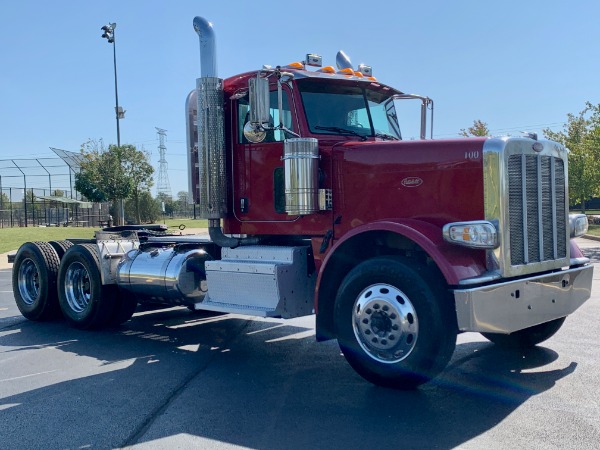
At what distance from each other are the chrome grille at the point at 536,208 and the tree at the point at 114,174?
31392 millimetres

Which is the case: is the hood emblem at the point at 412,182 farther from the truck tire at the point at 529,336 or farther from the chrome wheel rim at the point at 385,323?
the truck tire at the point at 529,336

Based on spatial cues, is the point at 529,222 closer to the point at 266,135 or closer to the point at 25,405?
the point at 266,135

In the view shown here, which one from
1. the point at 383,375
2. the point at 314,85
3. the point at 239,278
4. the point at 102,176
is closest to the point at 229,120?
→ the point at 314,85

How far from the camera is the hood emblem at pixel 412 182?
5.43m

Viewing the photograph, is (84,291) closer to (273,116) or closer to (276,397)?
(273,116)

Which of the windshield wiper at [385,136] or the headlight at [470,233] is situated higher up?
the windshield wiper at [385,136]

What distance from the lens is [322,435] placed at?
425 centimetres

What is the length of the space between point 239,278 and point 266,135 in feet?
4.84

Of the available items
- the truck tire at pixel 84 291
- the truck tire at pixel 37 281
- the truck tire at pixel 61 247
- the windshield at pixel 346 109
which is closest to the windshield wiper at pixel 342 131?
the windshield at pixel 346 109

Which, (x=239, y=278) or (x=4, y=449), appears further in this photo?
(x=239, y=278)

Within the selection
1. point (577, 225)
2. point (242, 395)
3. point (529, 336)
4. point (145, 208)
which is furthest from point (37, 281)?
point (145, 208)

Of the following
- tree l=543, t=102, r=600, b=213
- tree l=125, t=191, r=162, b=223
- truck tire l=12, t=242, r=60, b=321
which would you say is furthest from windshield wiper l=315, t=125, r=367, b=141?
tree l=125, t=191, r=162, b=223

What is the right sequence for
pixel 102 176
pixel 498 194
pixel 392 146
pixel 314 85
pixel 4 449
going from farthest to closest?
pixel 102 176
pixel 314 85
pixel 392 146
pixel 498 194
pixel 4 449

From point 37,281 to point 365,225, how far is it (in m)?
6.07
